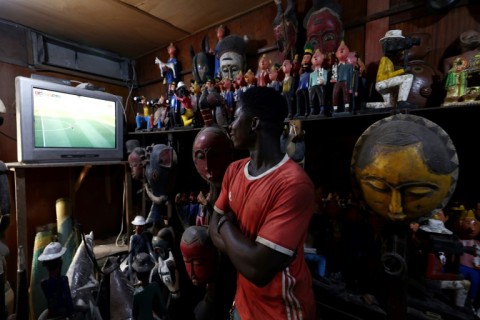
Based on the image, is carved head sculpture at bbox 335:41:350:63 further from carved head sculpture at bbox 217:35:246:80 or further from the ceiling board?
the ceiling board

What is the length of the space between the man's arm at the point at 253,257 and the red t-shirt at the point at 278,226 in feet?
0.08

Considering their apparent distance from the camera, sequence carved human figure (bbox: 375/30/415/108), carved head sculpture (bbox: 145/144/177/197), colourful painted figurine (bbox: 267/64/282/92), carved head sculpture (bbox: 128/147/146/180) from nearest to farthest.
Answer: carved human figure (bbox: 375/30/415/108) < colourful painted figurine (bbox: 267/64/282/92) < carved head sculpture (bbox: 145/144/177/197) < carved head sculpture (bbox: 128/147/146/180)

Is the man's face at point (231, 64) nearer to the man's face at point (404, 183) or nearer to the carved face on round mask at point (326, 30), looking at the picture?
the carved face on round mask at point (326, 30)

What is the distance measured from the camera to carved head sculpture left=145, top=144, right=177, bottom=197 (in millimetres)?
1580

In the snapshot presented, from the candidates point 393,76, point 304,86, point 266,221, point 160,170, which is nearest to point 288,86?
point 304,86

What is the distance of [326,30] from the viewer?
121 centimetres

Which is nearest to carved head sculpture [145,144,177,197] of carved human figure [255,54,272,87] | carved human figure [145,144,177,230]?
carved human figure [145,144,177,230]

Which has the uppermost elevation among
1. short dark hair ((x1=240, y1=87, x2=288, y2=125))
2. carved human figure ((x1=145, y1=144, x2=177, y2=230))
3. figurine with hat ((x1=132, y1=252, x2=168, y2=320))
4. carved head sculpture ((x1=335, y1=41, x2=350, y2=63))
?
carved head sculpture ((x1=335, y1=41, x2=350, y2=63))

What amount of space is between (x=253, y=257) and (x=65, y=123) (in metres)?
2.01

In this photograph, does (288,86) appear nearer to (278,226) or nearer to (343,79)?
(343,79)

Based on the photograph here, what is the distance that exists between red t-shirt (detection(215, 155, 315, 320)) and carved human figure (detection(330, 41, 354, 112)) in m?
0.52

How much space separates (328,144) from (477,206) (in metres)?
0.70

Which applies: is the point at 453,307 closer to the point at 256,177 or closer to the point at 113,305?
the point at 256,177

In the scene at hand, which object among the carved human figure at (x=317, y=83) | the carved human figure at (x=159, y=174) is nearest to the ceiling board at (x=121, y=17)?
the carved human figure at (x=317, y=83)
